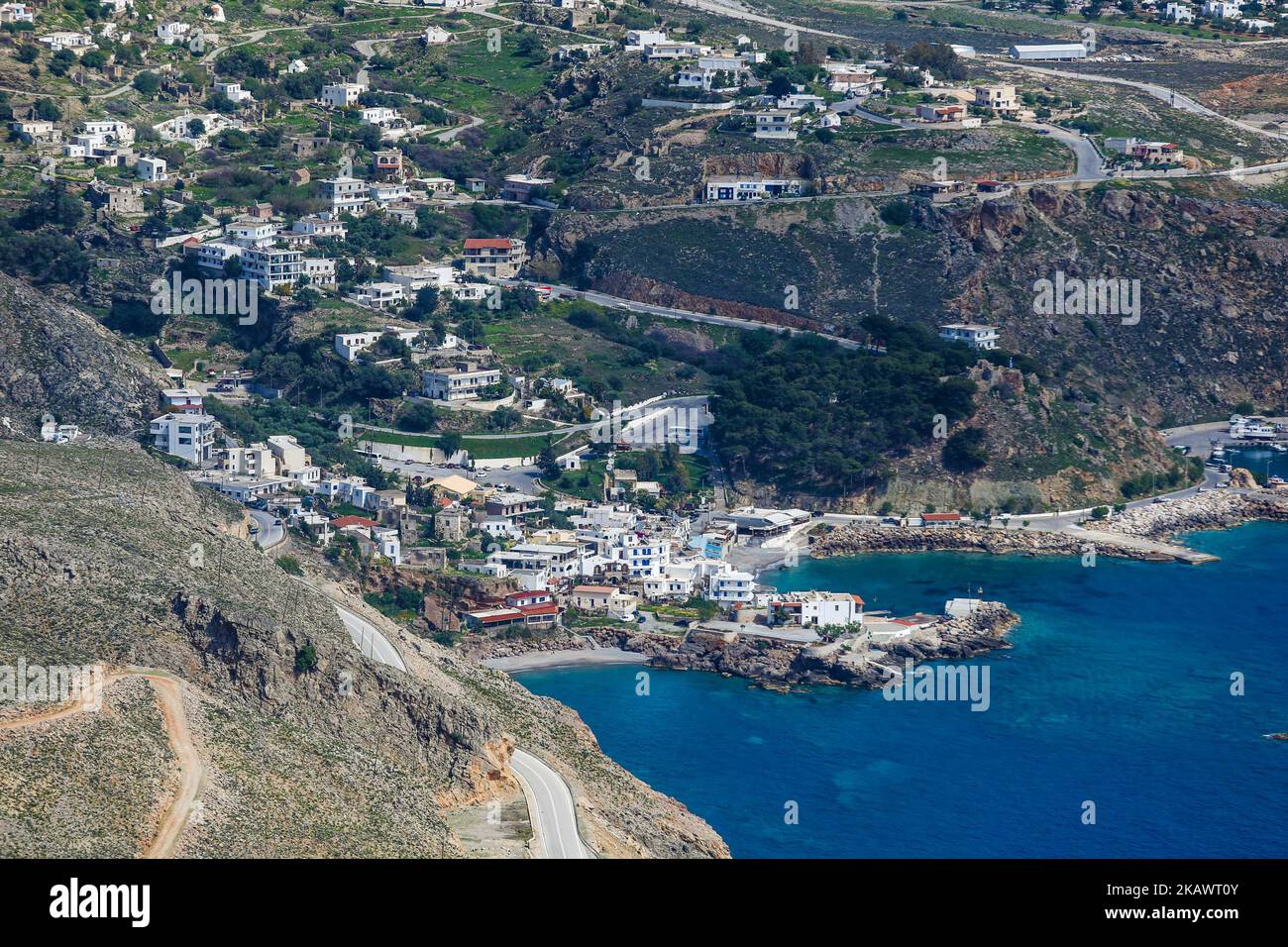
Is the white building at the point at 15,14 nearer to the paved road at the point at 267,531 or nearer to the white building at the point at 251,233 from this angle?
the white building at the point at 251,233

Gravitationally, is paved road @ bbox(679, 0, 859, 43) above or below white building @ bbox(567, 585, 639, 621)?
above

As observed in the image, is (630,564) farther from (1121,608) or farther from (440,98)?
(440,98)

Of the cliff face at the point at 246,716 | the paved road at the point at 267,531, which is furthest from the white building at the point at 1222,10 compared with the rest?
the cliff face at the point at 246,716

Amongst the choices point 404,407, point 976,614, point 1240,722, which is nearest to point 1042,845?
point 1240,722

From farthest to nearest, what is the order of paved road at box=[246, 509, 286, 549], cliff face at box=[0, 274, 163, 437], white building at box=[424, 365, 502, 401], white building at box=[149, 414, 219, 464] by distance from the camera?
white building at box=[424, 365, 502, 401] < cliff face at box=[0, 274, 163, 437] < white building at box=[149, 414, 219, 464] < paved road at box=[246, 509, 286, 549]

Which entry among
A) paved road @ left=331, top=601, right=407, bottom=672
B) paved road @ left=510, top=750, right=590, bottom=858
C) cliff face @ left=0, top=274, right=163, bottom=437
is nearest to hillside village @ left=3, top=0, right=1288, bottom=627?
cliff face @ left=0, top=274, right=163, bottom=437

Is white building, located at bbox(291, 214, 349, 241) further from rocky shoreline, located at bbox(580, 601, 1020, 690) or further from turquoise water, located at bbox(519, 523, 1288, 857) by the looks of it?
rocky shoreline, located at bbox(580, 601, 1020, 690)

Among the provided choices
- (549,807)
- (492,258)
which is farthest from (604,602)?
(492,258)
